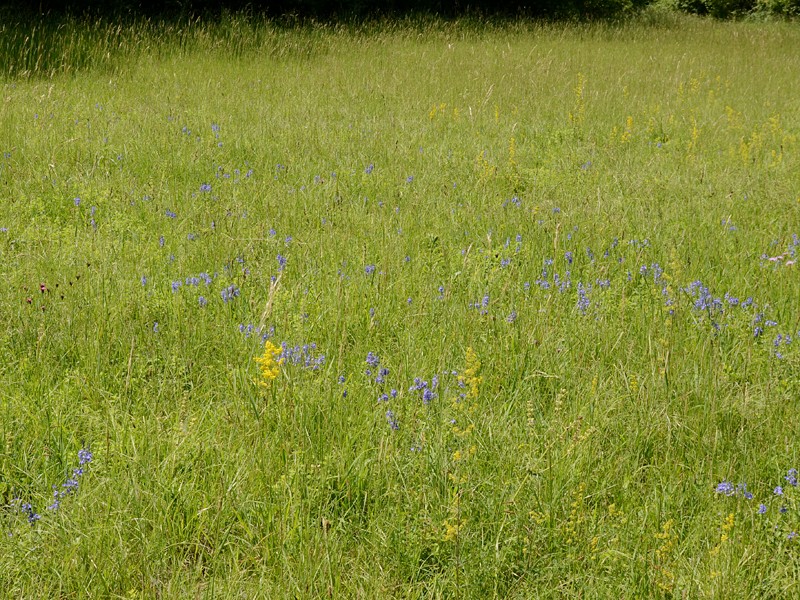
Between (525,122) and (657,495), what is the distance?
5.39 meters

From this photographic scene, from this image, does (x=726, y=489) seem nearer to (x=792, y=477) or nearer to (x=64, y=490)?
(x=792, y=477)

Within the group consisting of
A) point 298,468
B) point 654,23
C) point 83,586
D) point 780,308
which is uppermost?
point 654,23

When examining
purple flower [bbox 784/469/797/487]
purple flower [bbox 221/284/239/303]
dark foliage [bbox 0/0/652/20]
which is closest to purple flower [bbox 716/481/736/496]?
purple flower [bbox 784/469/797/487]

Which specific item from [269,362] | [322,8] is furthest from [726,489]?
[322,8]

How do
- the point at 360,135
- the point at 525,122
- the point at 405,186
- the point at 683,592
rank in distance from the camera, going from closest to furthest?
the point at 683,592 → the point at 405,186 → the point at 360,135 → the point at 525,122

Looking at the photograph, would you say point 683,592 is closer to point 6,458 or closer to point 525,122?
point 6,458

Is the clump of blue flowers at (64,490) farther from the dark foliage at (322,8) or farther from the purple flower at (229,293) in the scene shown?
the dark foliage at (322,8)

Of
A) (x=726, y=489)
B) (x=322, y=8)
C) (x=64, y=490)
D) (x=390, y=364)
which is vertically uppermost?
(x=322, y=8)

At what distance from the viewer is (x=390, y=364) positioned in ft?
9.44

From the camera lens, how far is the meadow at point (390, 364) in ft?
6.59

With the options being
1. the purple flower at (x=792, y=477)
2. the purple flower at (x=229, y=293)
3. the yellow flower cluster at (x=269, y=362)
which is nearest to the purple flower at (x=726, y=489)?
the purple flower at (x=792, y=477)

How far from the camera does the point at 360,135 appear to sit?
6.27 metres

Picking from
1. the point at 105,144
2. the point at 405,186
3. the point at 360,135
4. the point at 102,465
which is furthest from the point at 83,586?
the point at 360,135

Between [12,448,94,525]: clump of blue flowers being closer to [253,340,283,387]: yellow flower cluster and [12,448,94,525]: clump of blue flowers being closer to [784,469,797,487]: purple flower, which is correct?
[253,340,283,387]: yellow flower cluster
